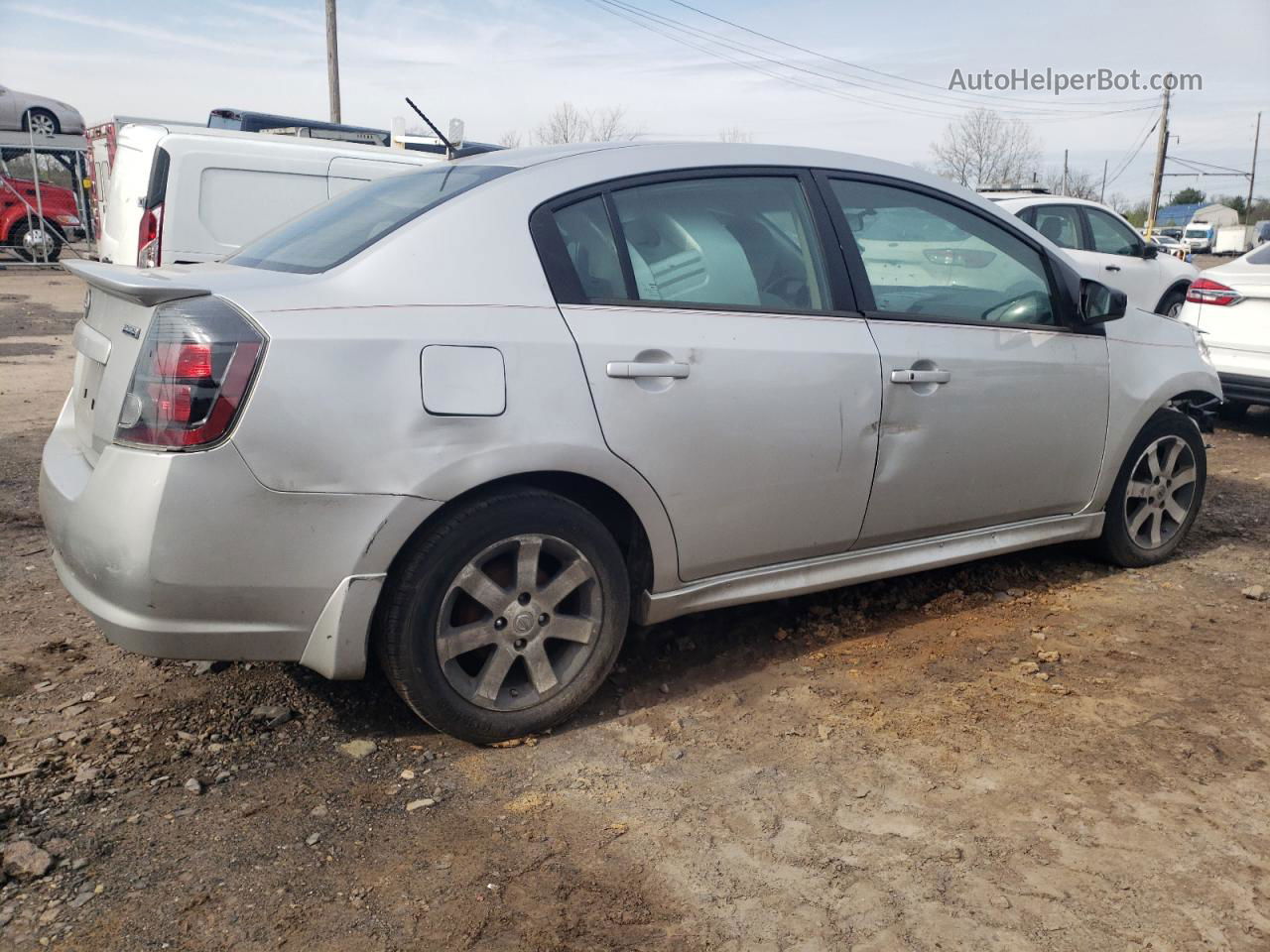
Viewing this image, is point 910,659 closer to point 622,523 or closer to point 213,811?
point 622,523

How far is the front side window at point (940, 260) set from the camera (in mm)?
3766

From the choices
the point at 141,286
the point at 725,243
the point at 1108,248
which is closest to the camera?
the point at 141,286

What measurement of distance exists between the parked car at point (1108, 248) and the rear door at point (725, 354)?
7.38 m

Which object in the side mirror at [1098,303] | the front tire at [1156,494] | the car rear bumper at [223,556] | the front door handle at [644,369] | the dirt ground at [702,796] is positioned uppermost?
the side mirror at [1098,303]

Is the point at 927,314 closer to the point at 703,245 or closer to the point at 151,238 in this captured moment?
the point at 703,245

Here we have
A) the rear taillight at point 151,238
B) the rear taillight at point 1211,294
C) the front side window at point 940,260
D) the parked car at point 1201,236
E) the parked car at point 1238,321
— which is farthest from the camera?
the parked car at point 1201,236

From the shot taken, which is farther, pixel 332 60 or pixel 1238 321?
pixel 332 60

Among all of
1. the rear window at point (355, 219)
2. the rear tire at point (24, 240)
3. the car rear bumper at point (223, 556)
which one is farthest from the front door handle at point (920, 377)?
the rear tire at point (24, 240)

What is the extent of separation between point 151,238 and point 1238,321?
7.90 metres

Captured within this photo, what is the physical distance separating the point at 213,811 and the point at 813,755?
1.60m

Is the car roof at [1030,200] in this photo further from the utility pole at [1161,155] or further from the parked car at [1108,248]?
the utility pole at [1161,155]

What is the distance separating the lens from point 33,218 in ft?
69.7

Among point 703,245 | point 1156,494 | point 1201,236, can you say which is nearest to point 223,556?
point 703,245

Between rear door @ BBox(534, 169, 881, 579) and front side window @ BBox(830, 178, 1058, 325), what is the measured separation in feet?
0.66
